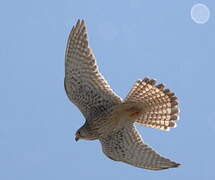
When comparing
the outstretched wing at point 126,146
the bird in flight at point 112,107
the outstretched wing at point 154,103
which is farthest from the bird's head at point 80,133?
the outstretched wing at point 154,103

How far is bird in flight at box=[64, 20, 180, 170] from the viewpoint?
44.2 feet

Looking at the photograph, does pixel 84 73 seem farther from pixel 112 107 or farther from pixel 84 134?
pixel 84 134

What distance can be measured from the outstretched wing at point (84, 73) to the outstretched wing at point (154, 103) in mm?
476

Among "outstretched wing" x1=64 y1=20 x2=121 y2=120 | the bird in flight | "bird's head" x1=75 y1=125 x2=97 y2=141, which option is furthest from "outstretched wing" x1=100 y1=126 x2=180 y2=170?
"outstretched wing" x1=64 y1=20 x2=121 y2=120

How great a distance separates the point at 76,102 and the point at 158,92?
1850 mm

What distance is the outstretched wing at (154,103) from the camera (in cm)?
1333

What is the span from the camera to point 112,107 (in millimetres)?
13656

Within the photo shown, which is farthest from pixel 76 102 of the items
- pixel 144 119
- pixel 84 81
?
pixel 144 119

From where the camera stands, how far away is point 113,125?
546 inches

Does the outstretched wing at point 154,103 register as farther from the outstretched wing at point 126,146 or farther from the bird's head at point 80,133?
the bird's head at point 80,133

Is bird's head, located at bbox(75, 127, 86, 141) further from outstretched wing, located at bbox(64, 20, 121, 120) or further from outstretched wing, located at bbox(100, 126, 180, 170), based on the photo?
outstretched wing, located at bbox(64, 20, 121, 120)

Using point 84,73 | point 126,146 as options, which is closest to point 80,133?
point 126,146

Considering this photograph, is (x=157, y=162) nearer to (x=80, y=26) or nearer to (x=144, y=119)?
(x=144, y=119)

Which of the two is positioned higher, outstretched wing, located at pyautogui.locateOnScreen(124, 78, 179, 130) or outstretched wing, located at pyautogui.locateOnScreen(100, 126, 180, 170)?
outstretched wing, located at pyautogui.locateOnScreen(124, 78, 179, 130)
